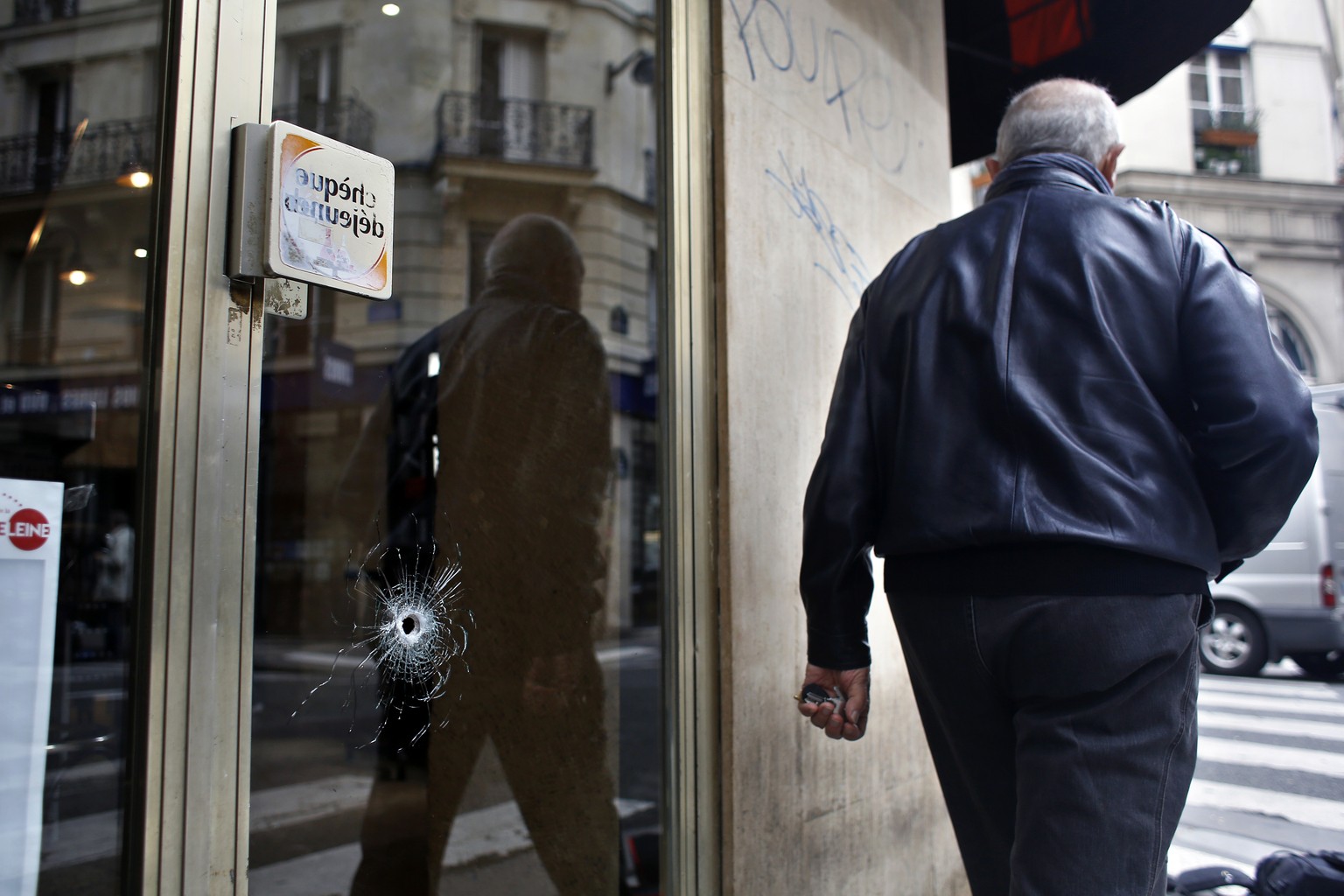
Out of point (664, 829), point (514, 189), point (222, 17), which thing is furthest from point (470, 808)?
point (514, 189)

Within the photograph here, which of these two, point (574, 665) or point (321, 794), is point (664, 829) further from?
point (321, 794)

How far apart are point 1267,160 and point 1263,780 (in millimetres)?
18724

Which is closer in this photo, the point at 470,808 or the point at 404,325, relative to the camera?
the point at 470,808

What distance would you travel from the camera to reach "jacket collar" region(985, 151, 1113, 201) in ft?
5.48

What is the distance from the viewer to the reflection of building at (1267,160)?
61.8 ft

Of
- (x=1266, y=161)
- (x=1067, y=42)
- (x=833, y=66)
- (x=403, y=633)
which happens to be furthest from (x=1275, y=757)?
(x=1266, y=161)

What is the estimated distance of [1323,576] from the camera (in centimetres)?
838

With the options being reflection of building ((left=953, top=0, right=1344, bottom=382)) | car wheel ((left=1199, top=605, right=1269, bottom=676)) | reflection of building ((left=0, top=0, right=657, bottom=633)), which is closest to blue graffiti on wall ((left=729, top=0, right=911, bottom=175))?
reflection of building ((left=0, top=0, right=657, bottom=633))

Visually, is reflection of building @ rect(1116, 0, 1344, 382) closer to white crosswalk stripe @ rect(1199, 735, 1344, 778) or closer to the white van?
the white van

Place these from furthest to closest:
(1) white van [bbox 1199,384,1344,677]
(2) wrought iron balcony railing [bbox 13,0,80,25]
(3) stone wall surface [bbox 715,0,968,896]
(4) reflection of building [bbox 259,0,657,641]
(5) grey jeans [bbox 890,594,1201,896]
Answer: (1) white van [bbox 1199,384,1344,677] → (2) wrought iron balcony railing [bbox 13,0,80,25] → (4) reflection of building [bbox 259,0,657,641] → (3) stone wall surface [bbox 715,0,968,896] → (5) grey jeans [bbox 890,594,1201,896]

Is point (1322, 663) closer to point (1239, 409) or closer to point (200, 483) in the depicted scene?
point (1239, 409)

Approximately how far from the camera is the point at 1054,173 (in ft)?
5.49

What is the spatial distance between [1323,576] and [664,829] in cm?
859

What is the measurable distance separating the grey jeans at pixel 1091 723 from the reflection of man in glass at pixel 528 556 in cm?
111
